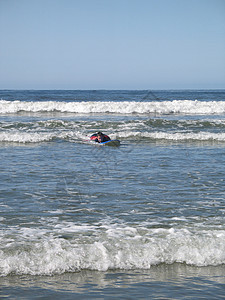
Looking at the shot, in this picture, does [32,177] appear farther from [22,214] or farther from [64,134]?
[64,134]

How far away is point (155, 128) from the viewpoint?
2388 centimetres

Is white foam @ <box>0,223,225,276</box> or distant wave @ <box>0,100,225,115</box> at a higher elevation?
distant wave @ <box>0,100,225,115</box>

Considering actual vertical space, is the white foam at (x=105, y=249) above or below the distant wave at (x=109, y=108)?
below

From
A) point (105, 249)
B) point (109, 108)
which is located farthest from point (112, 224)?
point (109, 108)

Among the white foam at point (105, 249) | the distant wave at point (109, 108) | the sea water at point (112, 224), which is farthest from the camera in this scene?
the distant wave at point (109, 108)

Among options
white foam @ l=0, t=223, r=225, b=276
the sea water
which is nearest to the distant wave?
the sea water

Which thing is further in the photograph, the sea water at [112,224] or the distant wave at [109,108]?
the distant wave at [109,108]

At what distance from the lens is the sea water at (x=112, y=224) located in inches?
196

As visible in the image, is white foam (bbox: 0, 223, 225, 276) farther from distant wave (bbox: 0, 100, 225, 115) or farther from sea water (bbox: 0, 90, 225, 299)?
distant wave (bbox: 0, 100, 225, 115)

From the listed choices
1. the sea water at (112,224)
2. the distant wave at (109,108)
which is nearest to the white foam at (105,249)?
the sea water at (112,224)

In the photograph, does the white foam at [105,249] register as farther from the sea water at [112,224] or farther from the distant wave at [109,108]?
the distant wave at [109,108]

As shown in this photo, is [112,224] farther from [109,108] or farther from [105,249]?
[109,108]

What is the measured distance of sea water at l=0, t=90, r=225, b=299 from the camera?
498 cm

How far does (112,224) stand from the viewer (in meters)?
6.89
